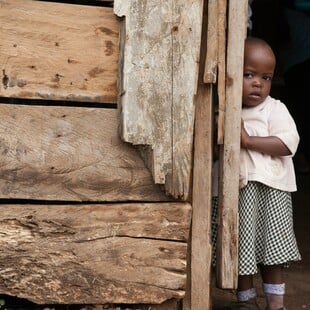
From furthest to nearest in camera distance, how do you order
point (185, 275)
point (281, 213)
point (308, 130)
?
point (308, 130), point (281, 213), point (185, 275)

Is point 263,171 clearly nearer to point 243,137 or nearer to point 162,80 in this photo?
point 243,137

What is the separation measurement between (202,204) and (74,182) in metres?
0.57

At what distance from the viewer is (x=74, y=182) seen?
3.49m

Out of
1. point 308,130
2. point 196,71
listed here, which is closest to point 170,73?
point 196,71

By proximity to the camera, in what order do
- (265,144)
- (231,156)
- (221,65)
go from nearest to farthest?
(221,65) < (231,156) < (265,144)

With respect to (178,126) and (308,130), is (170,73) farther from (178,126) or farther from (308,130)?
(308,130)

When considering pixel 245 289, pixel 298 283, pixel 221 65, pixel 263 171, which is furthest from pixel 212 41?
pixel 298 283

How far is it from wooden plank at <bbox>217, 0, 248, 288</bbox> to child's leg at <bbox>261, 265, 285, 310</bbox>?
33 centimetres

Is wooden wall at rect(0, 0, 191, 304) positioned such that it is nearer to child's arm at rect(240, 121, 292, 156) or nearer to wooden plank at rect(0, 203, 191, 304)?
wooden plank at rect(0, 203, 191, 304)

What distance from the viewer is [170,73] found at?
343cm

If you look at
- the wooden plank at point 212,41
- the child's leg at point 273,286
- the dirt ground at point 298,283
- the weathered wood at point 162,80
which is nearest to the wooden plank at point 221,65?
the wooden plank at point 212,41

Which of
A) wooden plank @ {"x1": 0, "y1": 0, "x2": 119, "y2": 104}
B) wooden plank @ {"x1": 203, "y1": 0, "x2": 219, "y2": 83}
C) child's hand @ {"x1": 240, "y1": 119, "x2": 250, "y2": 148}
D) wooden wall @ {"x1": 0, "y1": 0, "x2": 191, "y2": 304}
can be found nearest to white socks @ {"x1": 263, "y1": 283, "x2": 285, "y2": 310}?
wooden wall @ {"x1": 0, "y1": 0, "x2": 191, "y2": 304}

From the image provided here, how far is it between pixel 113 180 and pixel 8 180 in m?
0.43

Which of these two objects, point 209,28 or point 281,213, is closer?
point 209,28
